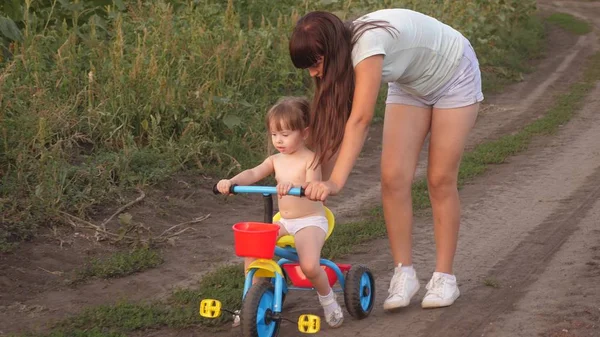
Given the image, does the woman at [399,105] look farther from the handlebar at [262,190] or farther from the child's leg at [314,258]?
the child's leg at [314,258]

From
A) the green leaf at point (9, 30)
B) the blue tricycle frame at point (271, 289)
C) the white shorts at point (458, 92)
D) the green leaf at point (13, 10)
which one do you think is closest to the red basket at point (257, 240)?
the blue tricycle frame at point (271, 289)

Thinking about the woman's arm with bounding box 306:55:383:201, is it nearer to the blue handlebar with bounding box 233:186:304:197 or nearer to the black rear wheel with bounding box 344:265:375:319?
the blue handlebar with bounding box 233:186:304:197

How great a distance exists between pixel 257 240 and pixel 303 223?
44 centimetres

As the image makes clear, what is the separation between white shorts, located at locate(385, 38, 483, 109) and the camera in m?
5.33

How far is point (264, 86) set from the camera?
10617 millimetres

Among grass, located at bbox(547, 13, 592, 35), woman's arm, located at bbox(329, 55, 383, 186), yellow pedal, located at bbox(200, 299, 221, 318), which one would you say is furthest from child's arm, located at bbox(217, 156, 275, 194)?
grass, located at bbox(547, 13, 592, 35)

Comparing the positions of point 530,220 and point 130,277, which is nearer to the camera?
point 130,277

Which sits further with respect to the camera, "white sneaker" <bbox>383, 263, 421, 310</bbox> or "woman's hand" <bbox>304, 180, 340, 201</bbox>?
"white sneaker" <bbox>383, 263, 421, 310</bbox>

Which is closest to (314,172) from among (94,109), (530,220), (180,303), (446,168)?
(446,168)

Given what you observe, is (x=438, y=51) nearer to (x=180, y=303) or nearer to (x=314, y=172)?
(x=314, y=172)

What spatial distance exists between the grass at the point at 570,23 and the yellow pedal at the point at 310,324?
1769cm

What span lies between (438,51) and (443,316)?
4.55ft

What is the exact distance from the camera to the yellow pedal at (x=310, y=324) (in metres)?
4.93

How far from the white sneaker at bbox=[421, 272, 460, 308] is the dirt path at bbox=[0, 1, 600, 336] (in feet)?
0.18
